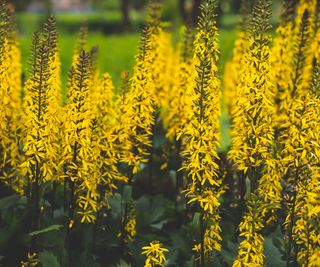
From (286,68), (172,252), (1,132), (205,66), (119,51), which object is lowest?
(172,252)

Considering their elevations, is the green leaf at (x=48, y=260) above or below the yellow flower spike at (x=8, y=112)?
below

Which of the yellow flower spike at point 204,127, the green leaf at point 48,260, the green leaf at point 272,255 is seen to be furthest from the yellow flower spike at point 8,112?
the green leaf at point 272,255

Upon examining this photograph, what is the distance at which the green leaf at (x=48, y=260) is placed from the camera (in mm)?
5297

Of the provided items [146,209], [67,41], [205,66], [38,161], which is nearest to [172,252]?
[146,209]

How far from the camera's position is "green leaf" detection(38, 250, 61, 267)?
5297 millimetres

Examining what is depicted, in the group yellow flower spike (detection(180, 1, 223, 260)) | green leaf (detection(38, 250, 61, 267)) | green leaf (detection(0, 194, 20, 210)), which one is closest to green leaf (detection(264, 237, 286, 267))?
yellow flower spike (detection(180, 1, 223, 260))

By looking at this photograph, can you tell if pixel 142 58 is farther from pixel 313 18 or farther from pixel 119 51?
pixel 119 51

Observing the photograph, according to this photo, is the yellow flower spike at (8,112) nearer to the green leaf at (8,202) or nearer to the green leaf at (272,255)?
the green leaf at (8,202)

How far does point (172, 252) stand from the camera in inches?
237

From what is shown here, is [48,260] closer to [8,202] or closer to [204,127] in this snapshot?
[8,202]

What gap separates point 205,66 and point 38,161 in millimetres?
1726

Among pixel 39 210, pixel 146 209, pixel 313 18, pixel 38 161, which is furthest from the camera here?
pixel 313 18

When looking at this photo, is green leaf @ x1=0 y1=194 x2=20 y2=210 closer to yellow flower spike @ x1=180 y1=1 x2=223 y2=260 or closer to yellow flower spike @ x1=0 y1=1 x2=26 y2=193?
yellow flower spike @ x1=0 y1=1 x2=26 y2=193

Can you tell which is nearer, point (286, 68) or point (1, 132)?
point (1, 132)
